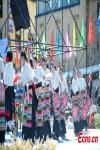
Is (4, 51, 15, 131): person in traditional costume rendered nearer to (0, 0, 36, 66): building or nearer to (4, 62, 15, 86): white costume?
(4, 62, 15, 86): white costume

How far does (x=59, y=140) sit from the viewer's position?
1121cm

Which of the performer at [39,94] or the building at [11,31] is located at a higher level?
the building at [11,31]

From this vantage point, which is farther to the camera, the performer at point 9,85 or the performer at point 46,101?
the performer at point 46,101

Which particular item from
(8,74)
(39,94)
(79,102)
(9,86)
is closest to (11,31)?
(79,102)

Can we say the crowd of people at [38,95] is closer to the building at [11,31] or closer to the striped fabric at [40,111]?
the striped fabric at [40,111]

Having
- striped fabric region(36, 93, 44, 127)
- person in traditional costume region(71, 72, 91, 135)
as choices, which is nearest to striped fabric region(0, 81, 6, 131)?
striped fabric region(36, 93, 44, 127)

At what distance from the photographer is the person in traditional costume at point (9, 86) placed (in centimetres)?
873

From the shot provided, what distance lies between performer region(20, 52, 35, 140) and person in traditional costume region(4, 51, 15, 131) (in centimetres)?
23

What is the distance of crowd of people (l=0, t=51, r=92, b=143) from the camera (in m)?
8.84

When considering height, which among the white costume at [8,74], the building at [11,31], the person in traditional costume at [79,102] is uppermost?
the building at [11,31]

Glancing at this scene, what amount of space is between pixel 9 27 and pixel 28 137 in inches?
148

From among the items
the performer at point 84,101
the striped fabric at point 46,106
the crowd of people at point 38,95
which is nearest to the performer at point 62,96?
the crowd of people at point 38,95

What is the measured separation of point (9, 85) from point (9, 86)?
252mm

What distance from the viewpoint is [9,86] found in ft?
30.2
